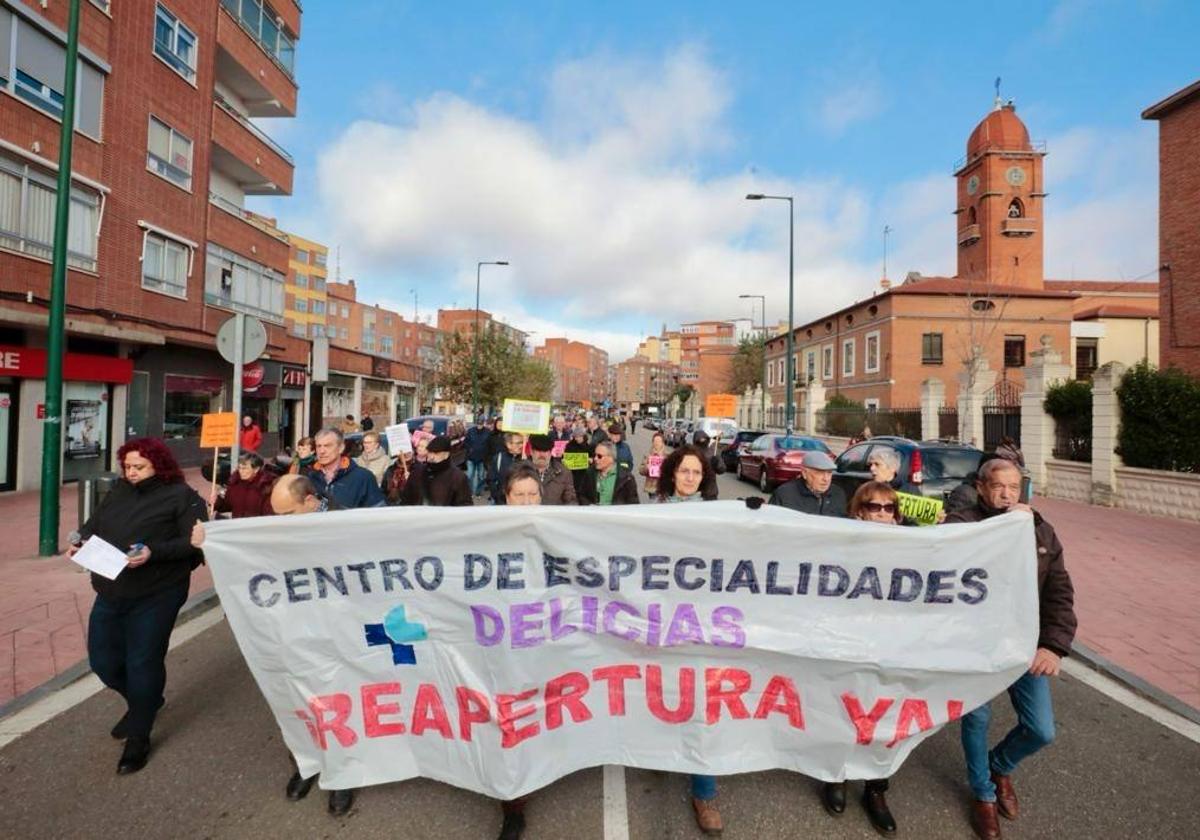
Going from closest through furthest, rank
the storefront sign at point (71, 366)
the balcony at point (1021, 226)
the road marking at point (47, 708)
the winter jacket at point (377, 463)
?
the road marking at point (47, 708)
the winter jacket at point (377, 463)
the storefront sign at point (71, 366)
the balcony at point (1021, 226)

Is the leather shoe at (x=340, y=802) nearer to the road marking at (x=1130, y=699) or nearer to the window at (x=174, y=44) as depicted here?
the road marking at (x=1130, y=699)

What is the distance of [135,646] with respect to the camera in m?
3.45

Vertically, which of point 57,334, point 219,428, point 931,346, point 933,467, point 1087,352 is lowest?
point 933,467

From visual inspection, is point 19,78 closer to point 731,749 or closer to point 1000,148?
point 731,749

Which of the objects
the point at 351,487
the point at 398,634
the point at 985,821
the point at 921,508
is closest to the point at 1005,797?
the point at 985,821

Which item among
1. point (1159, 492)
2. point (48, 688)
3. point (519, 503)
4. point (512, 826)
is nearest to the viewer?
point (512, 826)

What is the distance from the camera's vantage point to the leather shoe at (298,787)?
3.13 meters

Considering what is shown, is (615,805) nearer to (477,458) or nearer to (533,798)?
(533,798)

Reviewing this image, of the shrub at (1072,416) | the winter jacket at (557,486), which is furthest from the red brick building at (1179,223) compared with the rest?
the winter jacket at (557,486)

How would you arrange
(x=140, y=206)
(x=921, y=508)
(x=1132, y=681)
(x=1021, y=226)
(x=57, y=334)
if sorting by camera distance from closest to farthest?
(x=1132, y=681), (x=921, y=508), (x=57, y=334), (x=140, y=206), (x=1021, y=226)

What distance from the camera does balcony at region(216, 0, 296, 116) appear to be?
62.4 ft

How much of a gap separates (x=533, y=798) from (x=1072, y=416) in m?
17.6

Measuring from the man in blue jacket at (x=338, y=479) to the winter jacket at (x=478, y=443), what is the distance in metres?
7.21

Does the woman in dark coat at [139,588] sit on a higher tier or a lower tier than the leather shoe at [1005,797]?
higher
